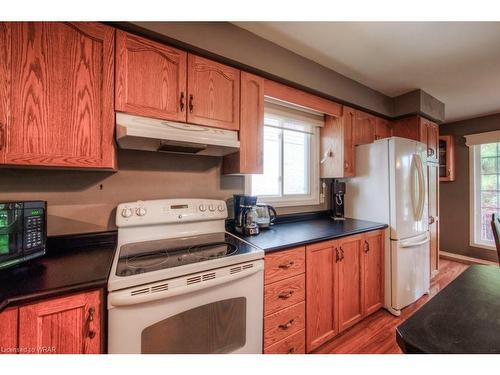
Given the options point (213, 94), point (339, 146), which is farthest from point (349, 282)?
point (213, 94)

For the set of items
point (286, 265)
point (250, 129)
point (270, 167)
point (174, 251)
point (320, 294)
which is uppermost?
point (250, 129)

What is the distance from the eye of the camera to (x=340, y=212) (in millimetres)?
2352

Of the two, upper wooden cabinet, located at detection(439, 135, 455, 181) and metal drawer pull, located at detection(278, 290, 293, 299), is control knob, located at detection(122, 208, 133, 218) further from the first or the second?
upper wooden cabinet, located at detection(439, 135, 455, 181)

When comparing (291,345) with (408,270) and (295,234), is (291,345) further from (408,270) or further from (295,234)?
(408,270)

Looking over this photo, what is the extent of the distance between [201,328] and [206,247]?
405mm

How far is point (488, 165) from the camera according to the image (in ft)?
10.5

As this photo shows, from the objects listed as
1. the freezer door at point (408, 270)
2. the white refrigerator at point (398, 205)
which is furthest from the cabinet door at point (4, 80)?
the freezer door at point (408, 270)

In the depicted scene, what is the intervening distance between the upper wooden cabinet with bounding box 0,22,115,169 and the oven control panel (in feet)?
1.09

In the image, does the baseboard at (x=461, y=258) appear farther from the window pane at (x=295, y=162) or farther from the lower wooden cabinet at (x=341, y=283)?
the window pane at (x=295, y=162)

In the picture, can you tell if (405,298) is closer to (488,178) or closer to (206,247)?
(206,247)

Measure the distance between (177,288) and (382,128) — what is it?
2.77 meters

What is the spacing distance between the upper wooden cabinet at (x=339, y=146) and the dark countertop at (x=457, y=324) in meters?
1.48

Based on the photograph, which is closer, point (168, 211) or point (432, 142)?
point (168, 211)
